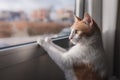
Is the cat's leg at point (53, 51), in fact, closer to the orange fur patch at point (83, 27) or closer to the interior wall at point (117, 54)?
the orange fur patch at point (83, 27)

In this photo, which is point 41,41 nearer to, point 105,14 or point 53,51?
point 53,51

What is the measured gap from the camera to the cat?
1.51 m

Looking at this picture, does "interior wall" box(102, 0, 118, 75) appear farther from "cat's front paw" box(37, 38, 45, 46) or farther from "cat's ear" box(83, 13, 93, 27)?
"cat's front paw" box(37, 38, 45, 46)

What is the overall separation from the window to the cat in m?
0.13

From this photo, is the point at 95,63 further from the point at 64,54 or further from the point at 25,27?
the point at 25,27

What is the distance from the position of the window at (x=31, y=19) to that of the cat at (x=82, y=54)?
0.13 metres

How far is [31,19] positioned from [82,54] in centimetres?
40

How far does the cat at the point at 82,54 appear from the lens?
1510 mm

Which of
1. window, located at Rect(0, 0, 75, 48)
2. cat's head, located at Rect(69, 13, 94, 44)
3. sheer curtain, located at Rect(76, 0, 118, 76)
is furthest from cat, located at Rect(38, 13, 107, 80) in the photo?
sheer curtain, located at Rect(76, 0, 118, 76)

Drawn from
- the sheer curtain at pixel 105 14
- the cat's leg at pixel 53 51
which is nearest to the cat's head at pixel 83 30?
the cat's leg at pixel 53 51

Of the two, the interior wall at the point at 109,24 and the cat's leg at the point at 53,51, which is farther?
the interior wall at the point at 109,24

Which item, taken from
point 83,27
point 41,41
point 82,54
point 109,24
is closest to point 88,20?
point 83,27

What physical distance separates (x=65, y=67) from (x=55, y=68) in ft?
0.77

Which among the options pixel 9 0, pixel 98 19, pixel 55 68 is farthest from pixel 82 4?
pixel 9 0
